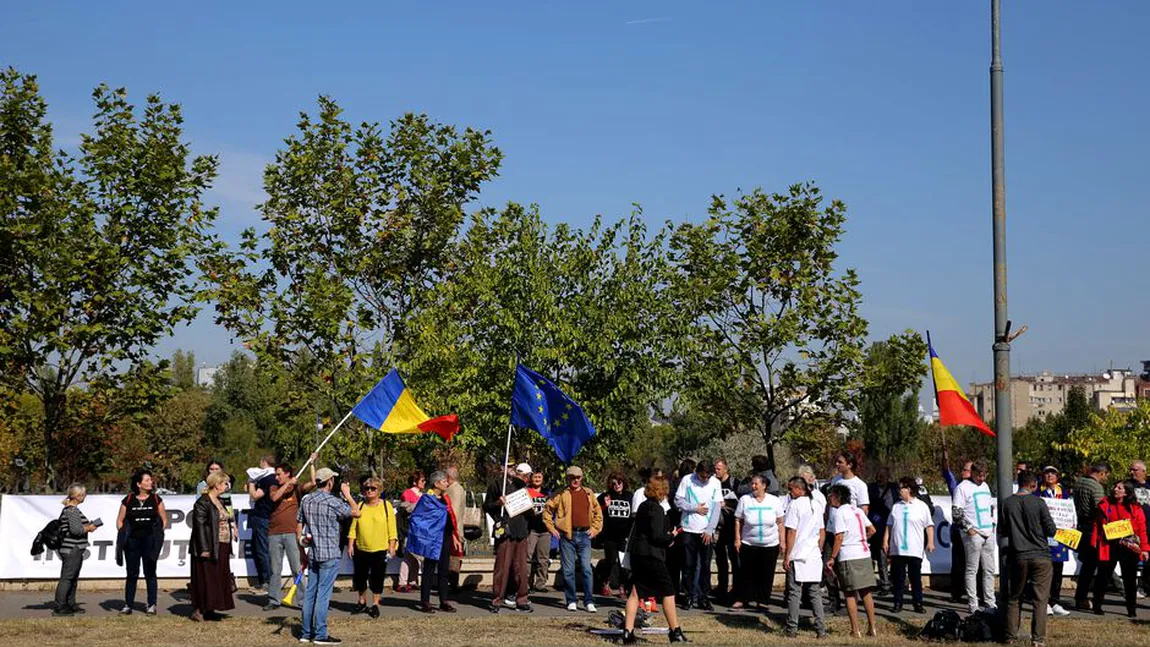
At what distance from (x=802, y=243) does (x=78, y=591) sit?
1698 centimetres

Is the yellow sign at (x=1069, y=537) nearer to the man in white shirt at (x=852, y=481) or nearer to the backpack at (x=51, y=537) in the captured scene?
the man in white shirt at (x=852, y=481)

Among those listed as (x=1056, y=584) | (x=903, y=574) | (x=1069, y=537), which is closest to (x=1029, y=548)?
(x=1069, y=537)

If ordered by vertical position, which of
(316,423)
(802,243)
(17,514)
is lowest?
(17,514)

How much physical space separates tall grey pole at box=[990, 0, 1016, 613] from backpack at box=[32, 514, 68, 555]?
11.1 meters

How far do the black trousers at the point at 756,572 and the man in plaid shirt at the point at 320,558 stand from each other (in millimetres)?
5362

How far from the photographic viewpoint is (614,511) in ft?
56.1

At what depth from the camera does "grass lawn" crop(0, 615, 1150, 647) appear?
13555mm

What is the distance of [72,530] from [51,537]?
0.90 ft

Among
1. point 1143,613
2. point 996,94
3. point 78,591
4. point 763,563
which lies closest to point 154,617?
point 78,591

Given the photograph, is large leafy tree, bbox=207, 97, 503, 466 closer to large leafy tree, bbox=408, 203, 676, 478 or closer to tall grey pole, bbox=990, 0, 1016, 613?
large leafy tree, bbox=408, 203, 676, 478

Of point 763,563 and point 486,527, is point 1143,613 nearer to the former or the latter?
point 763,563

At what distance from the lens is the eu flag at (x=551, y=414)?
17.6m

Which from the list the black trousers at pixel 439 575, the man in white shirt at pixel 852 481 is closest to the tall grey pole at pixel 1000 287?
the man in white shirt at pixel 852 481

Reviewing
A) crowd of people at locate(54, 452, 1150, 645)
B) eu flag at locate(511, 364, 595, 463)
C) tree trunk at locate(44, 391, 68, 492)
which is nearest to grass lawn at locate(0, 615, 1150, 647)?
crowd of people at locate(54, 452, 1150, 645)
